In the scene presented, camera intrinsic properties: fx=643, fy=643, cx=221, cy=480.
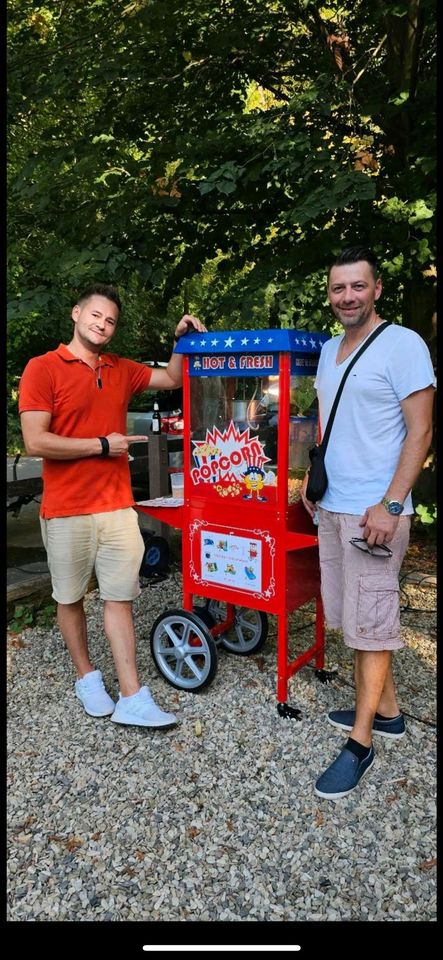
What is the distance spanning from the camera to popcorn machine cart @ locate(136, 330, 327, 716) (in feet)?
9.75

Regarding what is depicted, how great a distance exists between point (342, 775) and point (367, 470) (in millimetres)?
1212

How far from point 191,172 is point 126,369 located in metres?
1.67

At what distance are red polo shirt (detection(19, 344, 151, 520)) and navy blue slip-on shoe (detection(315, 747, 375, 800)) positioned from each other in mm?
1446

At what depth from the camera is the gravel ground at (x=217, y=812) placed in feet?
6.70

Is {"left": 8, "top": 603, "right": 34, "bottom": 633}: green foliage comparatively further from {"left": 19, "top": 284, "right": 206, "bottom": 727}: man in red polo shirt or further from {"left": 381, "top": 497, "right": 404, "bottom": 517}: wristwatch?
{"left": 381, "top": 497, "right": 404, "bottom": 517}: wristwatch

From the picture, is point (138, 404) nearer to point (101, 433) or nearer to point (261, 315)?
point (261, 315)

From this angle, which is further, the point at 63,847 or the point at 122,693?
the point at 122,693

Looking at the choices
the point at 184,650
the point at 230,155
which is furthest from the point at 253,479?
the point at 230,155

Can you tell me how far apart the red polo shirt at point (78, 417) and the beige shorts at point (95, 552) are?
0.05m

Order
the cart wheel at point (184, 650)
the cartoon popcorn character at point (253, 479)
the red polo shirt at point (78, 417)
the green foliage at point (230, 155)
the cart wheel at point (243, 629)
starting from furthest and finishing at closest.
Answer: the green foliage at point (230, 155) → the cart wheel at point (243, 629) → the cart wheel at point (184, 650) → the cartoon popcorn character at point (253, 479) → the red polo shirt at point (78, 417)

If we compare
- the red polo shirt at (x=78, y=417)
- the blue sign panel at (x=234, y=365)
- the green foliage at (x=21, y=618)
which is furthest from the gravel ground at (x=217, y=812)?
the blue sign panel at (x=234, y=365)

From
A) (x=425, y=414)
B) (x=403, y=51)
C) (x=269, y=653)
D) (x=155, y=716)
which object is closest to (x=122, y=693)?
(x=155, y=716)

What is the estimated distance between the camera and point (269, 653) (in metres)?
3.77

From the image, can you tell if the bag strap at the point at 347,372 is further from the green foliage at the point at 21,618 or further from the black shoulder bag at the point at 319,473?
the green foliage at the point at 21,618
